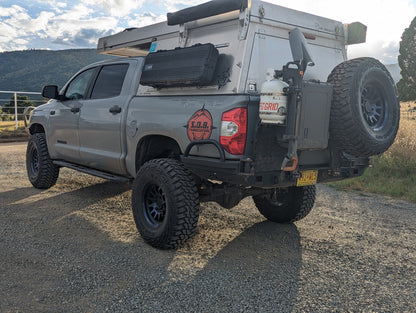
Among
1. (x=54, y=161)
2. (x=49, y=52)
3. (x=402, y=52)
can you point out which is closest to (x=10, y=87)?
(x=49, y=52)

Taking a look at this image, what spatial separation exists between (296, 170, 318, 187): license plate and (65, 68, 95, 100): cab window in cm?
336

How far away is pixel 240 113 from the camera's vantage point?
3166 millimetres

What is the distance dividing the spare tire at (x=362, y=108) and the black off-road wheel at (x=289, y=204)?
1107 millimetres

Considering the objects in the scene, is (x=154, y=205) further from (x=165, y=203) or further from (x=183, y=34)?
(x=183, y=34)

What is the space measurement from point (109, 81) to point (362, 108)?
10.1 ft

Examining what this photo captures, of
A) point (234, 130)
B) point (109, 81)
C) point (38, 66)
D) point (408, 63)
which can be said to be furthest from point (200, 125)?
point (38, 66)

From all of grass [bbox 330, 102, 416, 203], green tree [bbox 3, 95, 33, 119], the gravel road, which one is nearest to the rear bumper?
the gravel road

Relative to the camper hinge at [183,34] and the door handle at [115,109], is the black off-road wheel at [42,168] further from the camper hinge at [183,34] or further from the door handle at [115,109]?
the camper hinge at [183,34]

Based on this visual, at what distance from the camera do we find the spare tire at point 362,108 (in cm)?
330

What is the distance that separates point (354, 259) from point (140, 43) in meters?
3.49

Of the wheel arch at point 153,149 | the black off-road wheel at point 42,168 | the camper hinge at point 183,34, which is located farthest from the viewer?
the black off-road wheel at point 42,168

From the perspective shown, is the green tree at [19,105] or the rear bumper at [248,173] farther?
the green tree at [19,105]

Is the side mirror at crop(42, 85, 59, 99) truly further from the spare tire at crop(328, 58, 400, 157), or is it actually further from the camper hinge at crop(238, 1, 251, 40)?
the spare tire at crop(328, 58, 400, 157)

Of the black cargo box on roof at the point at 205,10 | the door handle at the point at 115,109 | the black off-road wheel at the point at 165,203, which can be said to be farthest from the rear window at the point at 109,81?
the black off-road wheel at the point at 165,203
